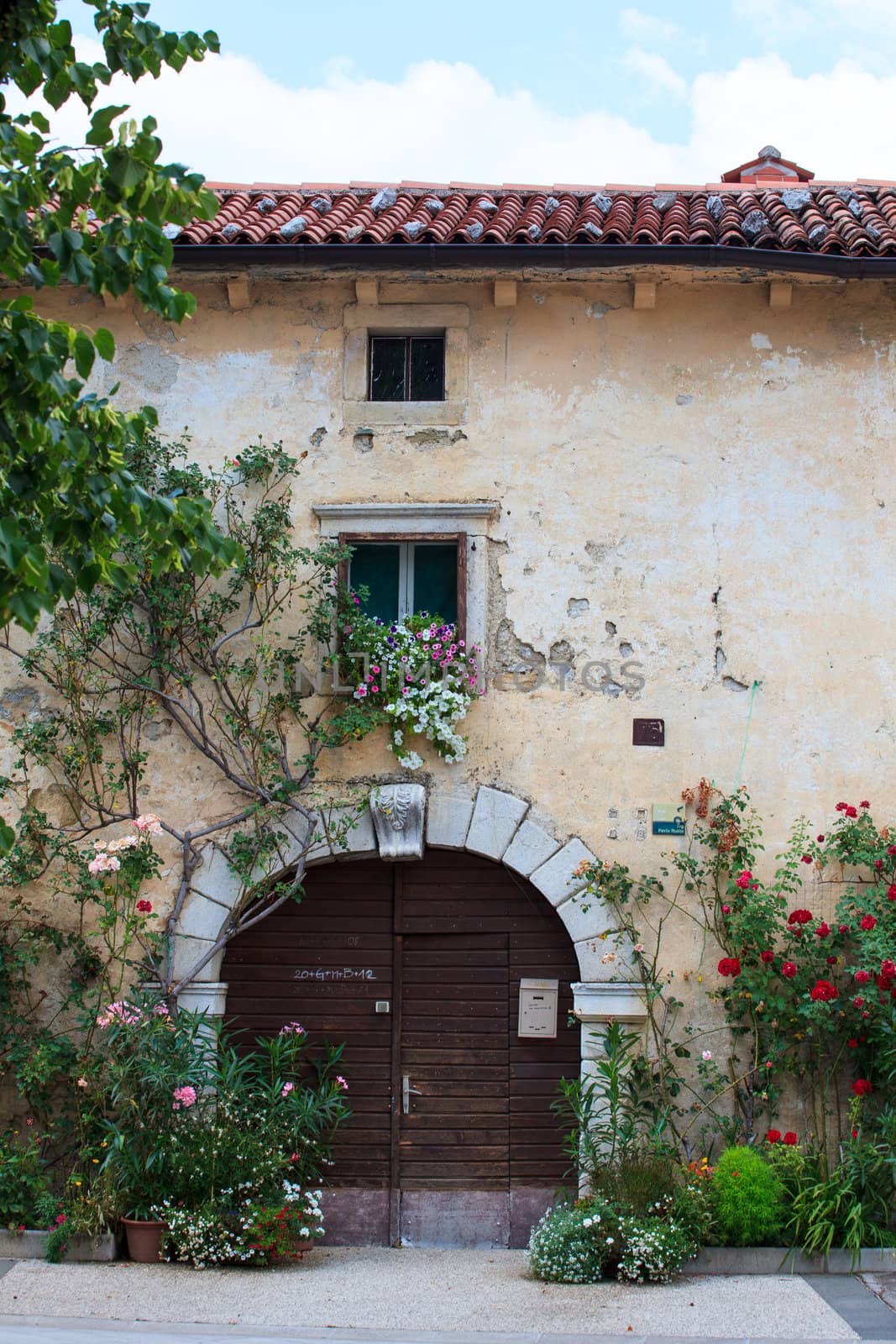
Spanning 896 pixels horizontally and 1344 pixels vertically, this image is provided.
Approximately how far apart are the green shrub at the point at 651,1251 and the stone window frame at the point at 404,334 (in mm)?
4544

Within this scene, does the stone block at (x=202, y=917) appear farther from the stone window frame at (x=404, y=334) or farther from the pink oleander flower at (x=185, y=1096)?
the stone window frame at (x=404, y=334)

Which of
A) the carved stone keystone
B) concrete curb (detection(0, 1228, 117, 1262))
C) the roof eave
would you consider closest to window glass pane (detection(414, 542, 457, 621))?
the carved stone keystone

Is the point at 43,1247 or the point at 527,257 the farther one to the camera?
the point at 527,257

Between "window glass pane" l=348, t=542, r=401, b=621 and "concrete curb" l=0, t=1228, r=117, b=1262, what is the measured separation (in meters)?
3.70

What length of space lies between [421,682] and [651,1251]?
10.4 ft

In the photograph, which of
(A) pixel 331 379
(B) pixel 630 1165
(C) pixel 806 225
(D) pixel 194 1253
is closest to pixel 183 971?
(D) pixel 194 1253

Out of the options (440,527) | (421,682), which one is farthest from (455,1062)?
(440,527)

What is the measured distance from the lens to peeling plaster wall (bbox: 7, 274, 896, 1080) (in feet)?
26.2

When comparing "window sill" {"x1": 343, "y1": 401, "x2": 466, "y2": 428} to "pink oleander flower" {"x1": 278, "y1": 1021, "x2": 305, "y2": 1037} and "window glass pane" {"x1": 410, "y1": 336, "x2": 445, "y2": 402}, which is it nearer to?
"window glass pane" {"x1": 410, "y1": 336, "x2": 445, "y2": 402}

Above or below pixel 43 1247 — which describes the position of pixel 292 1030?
above

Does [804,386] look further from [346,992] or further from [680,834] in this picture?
[346,992]

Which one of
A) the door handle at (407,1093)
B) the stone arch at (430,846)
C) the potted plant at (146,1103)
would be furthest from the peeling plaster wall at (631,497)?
the door handle at (407,1093)

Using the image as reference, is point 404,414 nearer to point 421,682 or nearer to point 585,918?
point 421,682

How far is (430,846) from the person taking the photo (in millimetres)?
8055
